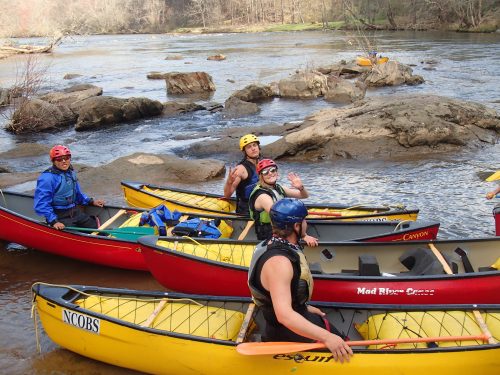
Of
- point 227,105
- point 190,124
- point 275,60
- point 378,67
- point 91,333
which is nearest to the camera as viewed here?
point 91,333

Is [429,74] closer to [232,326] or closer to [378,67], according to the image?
[378,67]

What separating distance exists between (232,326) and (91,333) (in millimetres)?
1323

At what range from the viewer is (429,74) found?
2612 centimetres

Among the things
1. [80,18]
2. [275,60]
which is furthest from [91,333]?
[80,18]

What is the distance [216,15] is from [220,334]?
84143 mm

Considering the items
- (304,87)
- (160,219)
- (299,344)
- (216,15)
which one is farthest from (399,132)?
(216,15)

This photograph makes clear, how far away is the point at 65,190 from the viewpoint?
717cm

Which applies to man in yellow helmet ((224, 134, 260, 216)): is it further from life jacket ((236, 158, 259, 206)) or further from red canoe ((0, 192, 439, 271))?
red canoe ((0, 192, 439, 271))

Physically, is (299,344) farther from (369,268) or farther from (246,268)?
(369,268)

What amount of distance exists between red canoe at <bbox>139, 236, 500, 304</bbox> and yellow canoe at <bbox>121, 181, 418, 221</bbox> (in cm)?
124

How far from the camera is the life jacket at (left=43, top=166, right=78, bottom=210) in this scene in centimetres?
709

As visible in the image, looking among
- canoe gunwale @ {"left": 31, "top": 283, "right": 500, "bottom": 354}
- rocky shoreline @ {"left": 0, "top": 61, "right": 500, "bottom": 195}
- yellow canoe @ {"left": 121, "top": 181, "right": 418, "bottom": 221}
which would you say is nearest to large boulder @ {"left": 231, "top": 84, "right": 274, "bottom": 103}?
rocky shoreline @ {"left": 0, "top": 61, "right": 500, "bottom": 195}

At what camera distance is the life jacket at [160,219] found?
7059 mm

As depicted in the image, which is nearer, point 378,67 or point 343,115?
point 343,115
